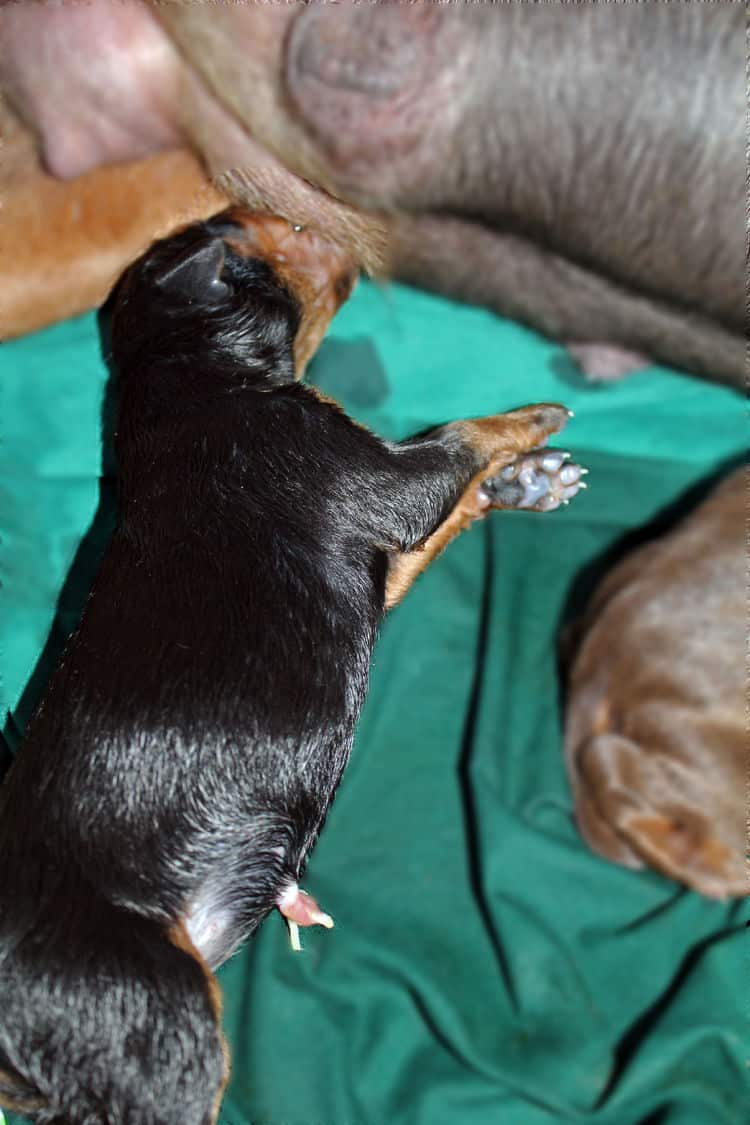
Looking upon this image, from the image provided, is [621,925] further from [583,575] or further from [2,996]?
[2,996]

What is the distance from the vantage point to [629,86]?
613mm

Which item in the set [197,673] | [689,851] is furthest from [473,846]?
[197,673]

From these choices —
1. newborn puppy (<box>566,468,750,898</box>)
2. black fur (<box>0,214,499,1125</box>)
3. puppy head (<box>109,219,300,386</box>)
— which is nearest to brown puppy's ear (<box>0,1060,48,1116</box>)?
black fur (<box>0,214,499,1125</box>)

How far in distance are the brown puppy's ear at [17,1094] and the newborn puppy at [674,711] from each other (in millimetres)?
761

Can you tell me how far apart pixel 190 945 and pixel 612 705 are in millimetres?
711

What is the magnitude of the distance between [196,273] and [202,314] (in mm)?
45

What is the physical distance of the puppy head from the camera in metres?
0.78

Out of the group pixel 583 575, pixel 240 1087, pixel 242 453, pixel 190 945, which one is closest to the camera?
pixel 190 945

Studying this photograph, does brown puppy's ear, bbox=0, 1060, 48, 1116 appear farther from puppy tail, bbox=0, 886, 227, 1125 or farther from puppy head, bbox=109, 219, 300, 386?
puppy head, bbox=109, 219, 300, 386

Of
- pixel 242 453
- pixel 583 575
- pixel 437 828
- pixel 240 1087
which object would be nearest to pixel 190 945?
pixel 242 453

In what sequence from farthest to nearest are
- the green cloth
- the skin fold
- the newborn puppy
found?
1. the newborn puppy
2. the green cloth
3. the skin fold

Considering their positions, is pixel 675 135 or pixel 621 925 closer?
pixel 675 135

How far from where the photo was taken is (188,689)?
70cm

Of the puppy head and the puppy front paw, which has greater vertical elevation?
the puppy head
